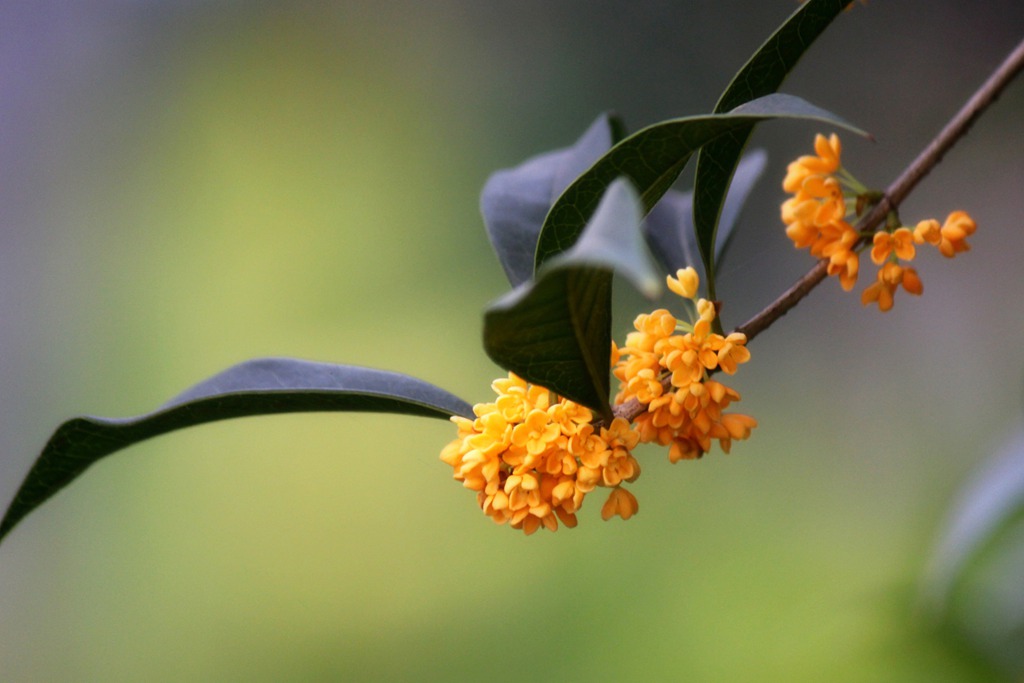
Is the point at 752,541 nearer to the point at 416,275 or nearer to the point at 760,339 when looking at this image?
the point at 760,339

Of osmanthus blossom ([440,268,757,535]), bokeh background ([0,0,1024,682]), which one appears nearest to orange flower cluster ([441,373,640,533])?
osmanthus blossom ([440,268,757,535])

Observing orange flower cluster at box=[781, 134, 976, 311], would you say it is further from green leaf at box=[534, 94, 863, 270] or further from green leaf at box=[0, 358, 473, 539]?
green leaf at box=[0, 358, 473, 539]

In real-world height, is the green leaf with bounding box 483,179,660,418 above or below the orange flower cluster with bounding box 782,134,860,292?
below

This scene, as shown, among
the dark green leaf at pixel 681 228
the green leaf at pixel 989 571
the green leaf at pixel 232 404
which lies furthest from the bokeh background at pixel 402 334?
the green leaf at pixel 232 404

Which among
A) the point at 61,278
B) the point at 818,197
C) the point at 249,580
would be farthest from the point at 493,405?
the point at 61,278

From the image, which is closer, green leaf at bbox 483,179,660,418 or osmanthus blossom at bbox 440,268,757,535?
green leaf at bbox 483,179,660,418

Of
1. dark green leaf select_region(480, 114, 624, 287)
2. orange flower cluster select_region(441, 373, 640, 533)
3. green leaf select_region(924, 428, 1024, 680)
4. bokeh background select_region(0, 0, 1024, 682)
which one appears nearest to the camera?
orange flower cluster select_region(441, 373, 640, 533)

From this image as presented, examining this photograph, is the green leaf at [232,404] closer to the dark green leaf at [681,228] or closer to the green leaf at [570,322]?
the green leaf at [570,322]
